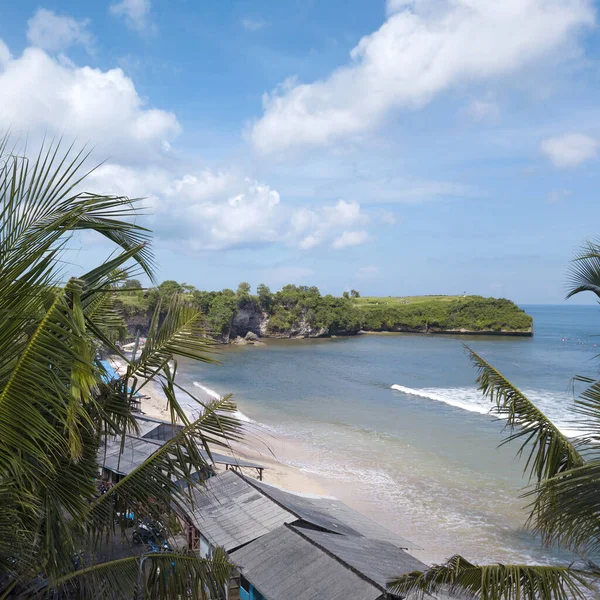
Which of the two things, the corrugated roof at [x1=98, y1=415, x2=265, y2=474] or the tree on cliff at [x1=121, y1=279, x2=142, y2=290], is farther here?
the corrugated roof at [x1=98, y1=415, x2=265, y2=474]

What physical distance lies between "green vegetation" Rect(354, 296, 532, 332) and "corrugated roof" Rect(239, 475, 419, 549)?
73.4 m

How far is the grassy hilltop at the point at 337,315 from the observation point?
239 feet

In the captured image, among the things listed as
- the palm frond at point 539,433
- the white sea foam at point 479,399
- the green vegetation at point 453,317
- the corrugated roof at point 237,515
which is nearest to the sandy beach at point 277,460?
the corrugated roof at point 237,515

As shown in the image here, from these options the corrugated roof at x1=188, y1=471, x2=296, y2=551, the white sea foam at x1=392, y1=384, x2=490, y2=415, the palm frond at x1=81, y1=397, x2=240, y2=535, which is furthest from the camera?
the white sea foam at x1=392, y1=384, x2=490, y2=415

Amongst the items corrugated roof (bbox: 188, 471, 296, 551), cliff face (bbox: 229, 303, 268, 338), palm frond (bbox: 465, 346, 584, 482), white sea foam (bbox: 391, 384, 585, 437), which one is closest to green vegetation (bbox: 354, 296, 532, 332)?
cliff face (bbox: 229, 303, 268, 338)

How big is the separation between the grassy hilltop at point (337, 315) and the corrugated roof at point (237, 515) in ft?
177

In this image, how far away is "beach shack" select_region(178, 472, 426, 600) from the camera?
8328 mm

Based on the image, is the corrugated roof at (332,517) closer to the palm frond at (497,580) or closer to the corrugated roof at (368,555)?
the corrugated roof at (368,555)

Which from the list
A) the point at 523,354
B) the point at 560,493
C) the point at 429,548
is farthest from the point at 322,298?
the point at 560,493

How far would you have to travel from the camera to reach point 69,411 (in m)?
2.55

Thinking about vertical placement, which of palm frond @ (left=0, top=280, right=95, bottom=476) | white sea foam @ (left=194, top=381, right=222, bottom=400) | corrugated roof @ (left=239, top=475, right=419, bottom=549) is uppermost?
palm frond @ (left=0, top=280, right=95, bottom=476)

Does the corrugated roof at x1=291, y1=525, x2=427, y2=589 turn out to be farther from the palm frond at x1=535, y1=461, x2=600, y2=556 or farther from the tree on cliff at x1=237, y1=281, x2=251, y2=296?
the tree on cliff at x1=237, y1=281, x2=251, y2=296

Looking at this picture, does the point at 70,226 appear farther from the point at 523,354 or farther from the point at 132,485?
the point at 523,354

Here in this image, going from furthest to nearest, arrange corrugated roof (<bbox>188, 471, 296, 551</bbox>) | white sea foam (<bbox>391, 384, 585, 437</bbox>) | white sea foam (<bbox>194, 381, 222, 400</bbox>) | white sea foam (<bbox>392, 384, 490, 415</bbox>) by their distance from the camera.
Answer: white sea foam (<bbox>194, 381, 222, 400</bbox>) → white sea foam (<bbox>392, 384, 490, 415</bbox>) → white sea foam (<bbox>391, 384, 585, 437</bbox>) → corrugated roof (<bbox>188, 471, 296, 551</bbox>)
